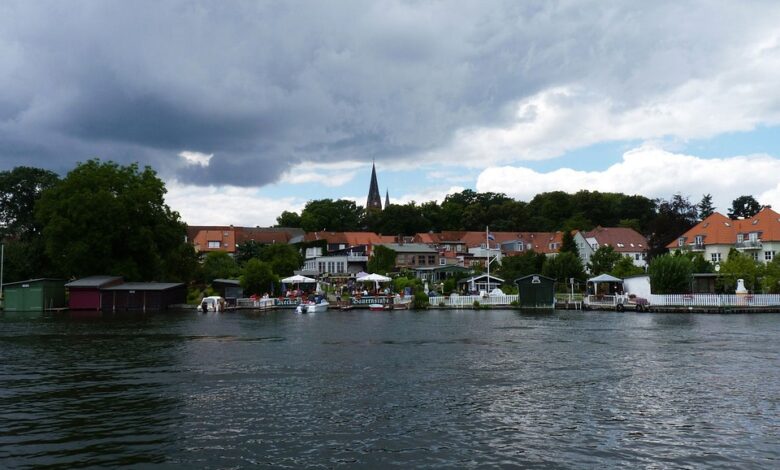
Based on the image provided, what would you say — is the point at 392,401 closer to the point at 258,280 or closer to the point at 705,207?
the point at 258,280

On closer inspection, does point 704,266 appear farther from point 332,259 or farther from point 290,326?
point 332,259

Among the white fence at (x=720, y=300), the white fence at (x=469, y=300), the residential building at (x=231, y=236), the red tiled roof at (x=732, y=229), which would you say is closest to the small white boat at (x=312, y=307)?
the white fence at (x=469, y=300)

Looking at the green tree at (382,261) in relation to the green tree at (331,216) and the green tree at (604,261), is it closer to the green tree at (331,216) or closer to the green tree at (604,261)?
the green tree at (604,261)

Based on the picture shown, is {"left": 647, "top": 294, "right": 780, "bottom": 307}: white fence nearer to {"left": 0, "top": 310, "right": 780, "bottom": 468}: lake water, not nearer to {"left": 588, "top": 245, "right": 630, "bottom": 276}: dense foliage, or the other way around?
{"left": 0, "top": 310, "right": 780, "bottom": 468}: lake water

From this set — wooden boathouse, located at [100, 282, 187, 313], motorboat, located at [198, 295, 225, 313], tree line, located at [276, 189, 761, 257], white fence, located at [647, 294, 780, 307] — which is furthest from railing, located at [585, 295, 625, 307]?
tree line, located at [276, 189, 761, 257]

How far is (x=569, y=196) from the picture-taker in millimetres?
136875

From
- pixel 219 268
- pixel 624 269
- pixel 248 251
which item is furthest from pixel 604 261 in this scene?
pixel 248 251

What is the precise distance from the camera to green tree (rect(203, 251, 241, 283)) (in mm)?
73250

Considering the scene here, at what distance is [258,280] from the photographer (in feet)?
202

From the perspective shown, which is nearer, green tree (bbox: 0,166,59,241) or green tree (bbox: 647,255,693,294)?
green tree (bbox: 647,255,693,294)

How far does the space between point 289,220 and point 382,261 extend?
6501 centimetres

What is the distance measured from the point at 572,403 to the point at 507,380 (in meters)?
3.40

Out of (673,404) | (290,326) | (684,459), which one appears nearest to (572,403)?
(673,404)

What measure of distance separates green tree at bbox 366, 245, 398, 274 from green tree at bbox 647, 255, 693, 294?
36929mm
